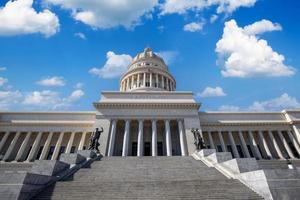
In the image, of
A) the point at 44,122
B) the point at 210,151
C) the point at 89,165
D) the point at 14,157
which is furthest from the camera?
the point at 44,122

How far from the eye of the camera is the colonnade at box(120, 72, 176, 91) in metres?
42.0

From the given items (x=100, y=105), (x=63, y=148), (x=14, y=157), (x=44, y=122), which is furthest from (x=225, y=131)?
(x=14, y=157)

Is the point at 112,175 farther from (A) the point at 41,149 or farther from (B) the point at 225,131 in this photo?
(B) the point at 225,131

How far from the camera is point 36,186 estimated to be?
7984 millimetres

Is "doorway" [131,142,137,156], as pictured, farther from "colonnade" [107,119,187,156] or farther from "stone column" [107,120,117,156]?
"stone column" [107,120,117,156]

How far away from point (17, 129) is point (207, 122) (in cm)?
3303

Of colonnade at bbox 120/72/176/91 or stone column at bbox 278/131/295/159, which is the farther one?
colonnade at bbox 120/72/176/91

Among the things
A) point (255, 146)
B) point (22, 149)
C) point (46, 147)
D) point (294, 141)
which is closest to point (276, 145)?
point (255, 146)

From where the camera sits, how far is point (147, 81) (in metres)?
42.3

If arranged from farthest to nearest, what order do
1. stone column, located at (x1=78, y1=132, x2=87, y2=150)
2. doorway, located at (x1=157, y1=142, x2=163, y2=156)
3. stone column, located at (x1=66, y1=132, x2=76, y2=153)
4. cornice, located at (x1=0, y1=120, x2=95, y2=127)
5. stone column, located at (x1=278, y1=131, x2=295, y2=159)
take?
cornice, located at (x1=0, y1=120, x2=95, y2=127) → stone column, located at (x1=278, y1=131, x2=295, y2=159) → doorway, located at (x1=157, y1=142, x2=163, y2=156) → stone column, located at (x1=78, y1=132, x2=87, y2=150) → stone column, located at (x1=66, y1=132, x2=76, y2=153)

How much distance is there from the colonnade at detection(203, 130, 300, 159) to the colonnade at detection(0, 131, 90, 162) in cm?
2288

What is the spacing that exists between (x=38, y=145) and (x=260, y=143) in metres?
38.3

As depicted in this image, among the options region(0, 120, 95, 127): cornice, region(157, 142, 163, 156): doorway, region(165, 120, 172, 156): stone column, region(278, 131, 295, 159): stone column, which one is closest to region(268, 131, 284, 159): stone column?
region(278, 131, 295, 159): stone column

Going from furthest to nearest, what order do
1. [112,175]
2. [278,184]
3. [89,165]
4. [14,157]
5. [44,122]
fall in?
[44,122] → [14,157] → [89,165] → [112,175] → [278,184]
